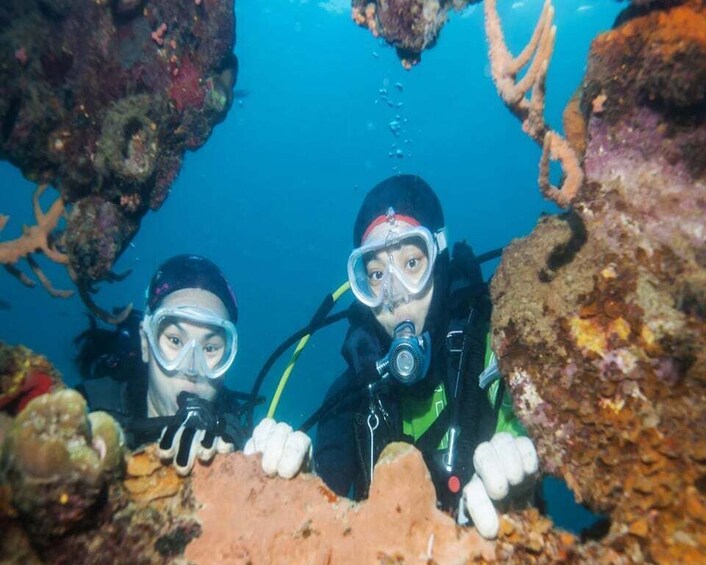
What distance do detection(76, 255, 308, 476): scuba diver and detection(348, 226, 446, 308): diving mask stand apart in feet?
4.98

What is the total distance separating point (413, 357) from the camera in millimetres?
3998

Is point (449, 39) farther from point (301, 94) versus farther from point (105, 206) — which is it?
point (105, 206)

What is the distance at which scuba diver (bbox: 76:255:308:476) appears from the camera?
4703mm

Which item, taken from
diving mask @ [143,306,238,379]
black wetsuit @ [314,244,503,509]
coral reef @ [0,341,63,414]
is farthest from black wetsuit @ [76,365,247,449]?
coral reef @ [0,341,63,414]

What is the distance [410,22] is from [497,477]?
4295 mm

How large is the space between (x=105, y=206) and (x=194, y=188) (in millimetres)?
104845

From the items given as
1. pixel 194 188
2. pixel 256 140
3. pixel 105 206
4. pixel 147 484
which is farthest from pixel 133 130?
pixel 194 188

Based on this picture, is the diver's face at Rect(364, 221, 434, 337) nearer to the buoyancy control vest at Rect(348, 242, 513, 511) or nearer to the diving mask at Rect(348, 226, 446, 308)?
the diving mask at Rect(348, 226, 446, 308)

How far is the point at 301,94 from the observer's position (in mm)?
65062

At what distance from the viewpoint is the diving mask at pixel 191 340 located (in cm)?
471

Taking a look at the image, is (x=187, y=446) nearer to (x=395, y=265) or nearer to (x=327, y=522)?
(x=327, y=522)

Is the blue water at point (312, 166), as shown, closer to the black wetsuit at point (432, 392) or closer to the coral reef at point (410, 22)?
the black wetsuit at point (432, 392)

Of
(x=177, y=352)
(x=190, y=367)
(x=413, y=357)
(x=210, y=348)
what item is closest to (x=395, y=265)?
(x=413, y=357)

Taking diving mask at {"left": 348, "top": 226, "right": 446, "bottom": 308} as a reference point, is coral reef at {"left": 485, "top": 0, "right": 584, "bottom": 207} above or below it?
below
